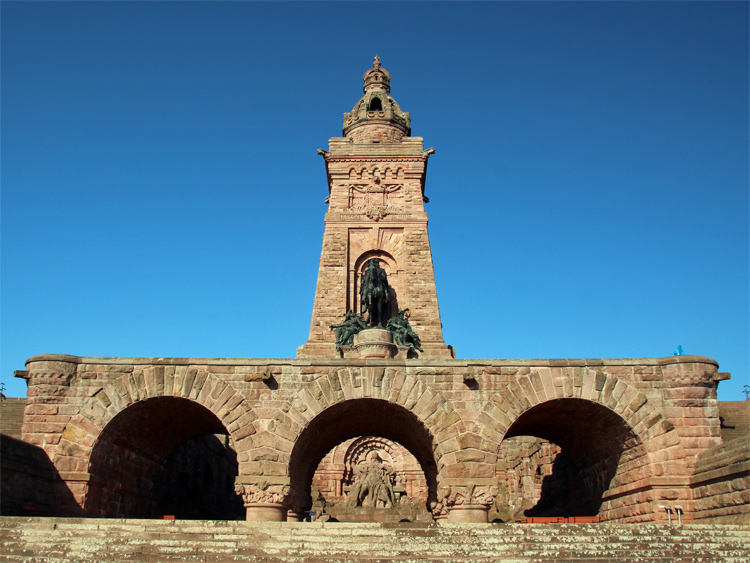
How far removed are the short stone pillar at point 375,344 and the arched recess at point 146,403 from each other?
449 cm

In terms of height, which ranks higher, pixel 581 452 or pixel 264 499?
pixel 581 452

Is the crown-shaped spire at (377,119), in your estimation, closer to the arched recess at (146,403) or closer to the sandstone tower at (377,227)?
the sandstone tower at (377,227)

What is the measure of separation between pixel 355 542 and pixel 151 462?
8.49 m

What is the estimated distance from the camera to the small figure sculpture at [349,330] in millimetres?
19922

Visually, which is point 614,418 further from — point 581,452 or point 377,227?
point 377,227

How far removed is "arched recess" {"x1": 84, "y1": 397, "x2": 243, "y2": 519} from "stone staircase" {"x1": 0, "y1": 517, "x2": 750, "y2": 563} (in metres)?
3.19

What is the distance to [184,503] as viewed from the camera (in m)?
20.7

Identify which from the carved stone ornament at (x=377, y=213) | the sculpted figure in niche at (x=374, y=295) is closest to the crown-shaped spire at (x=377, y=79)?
the carved stone ornament at (x=377, y=213)

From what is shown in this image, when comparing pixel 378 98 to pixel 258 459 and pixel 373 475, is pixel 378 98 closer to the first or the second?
pixel 373 475

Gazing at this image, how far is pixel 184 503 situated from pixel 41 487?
713 cm

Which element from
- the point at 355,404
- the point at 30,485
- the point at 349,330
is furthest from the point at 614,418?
the point at 30,485

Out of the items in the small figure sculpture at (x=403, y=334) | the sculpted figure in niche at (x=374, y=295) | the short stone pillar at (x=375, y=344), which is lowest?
the short stone pillar at (x=375, y=344)

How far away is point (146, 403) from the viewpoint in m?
15.2

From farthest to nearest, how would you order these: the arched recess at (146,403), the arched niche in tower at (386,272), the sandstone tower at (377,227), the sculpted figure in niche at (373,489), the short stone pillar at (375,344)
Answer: the arched niche in tower at (386,272), the sandstone tower at (377,227), the sculpted figure in niche at (373,489), the short stone pillar at (375,344), the arched recess at (146,403)
